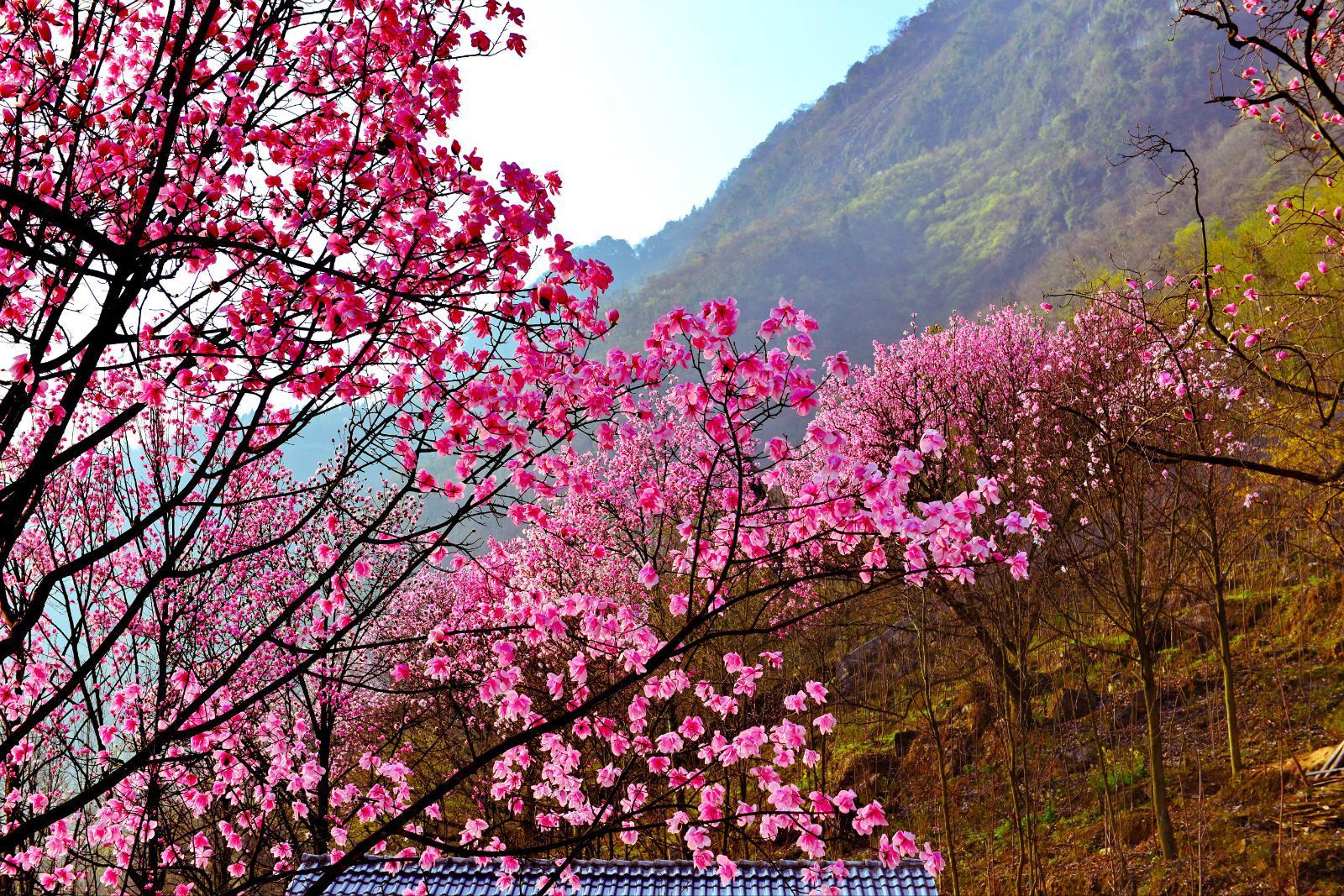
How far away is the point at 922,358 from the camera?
1839cm

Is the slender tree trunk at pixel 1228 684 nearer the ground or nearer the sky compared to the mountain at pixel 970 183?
nearer the ground

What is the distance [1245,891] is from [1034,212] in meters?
64.3

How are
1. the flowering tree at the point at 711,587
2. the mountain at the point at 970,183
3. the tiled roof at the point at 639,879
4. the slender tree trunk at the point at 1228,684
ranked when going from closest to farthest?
the flowering tree at the point at 711,587 < the tiled roof at the point at 639,879 < the slender tree trunk at the point at 1228,684 < the mountain at the point at 970,183

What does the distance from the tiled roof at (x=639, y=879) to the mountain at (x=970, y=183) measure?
→ 122 feet

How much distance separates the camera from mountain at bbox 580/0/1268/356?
57.8m

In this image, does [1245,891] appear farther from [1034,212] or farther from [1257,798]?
[1034,212]

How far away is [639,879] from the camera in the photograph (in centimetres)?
995

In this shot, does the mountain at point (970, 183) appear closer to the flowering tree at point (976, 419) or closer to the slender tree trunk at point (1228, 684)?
the flowering tree at point (976, 419)

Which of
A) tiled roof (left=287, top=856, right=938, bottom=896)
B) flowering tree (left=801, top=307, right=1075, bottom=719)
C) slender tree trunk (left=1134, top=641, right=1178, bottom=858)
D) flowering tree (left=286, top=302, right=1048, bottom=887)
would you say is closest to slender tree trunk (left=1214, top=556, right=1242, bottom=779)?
slender tree trunk (left=1134, top=641, right=1178, bottom=858)

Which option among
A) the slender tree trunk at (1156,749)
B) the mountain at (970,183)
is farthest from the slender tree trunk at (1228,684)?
the mountain at (970,183)

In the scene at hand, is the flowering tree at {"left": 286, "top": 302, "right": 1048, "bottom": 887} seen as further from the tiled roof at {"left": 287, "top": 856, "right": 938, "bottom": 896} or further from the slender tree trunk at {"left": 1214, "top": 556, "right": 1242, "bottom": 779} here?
the slender tree trunk at {"left": 1214, "top": 556, "right": 1242, "bottom": 779}

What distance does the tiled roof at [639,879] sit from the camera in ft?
31.0

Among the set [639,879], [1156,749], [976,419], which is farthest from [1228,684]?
[639,879]

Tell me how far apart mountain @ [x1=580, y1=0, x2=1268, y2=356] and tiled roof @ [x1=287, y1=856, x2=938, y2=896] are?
37063 millimetres
